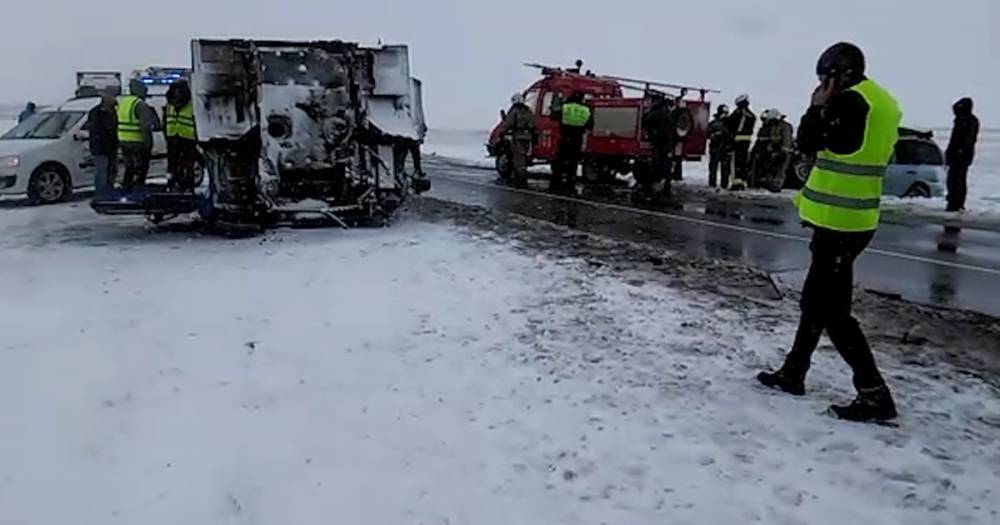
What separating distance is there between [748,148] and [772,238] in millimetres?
8225

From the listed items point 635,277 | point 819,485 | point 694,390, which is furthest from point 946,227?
point 819,485

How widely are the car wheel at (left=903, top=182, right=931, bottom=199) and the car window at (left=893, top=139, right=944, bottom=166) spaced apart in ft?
1.42

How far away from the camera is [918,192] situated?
1705cm

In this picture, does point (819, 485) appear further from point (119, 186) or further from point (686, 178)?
point (686, 178)

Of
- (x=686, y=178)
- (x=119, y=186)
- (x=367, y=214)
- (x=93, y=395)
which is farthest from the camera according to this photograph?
(x=686, y=178)

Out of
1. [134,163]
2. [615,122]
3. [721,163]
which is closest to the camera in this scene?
[134,163]

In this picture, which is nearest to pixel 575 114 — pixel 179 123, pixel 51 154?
pixel 179 123

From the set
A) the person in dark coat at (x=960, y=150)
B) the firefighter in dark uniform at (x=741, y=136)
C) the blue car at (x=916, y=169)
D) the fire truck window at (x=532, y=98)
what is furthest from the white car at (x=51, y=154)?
the person in dark coat at (x=960, y=150)

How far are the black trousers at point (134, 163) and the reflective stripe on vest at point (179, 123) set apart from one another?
2.48ft

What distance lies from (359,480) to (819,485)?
2.05 m

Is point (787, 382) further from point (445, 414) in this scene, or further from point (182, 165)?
point (182, 165)

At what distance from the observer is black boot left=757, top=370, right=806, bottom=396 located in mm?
4953

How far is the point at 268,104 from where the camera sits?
10484 millimetres

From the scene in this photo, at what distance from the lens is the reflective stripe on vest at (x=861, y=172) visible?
14.9 ft
